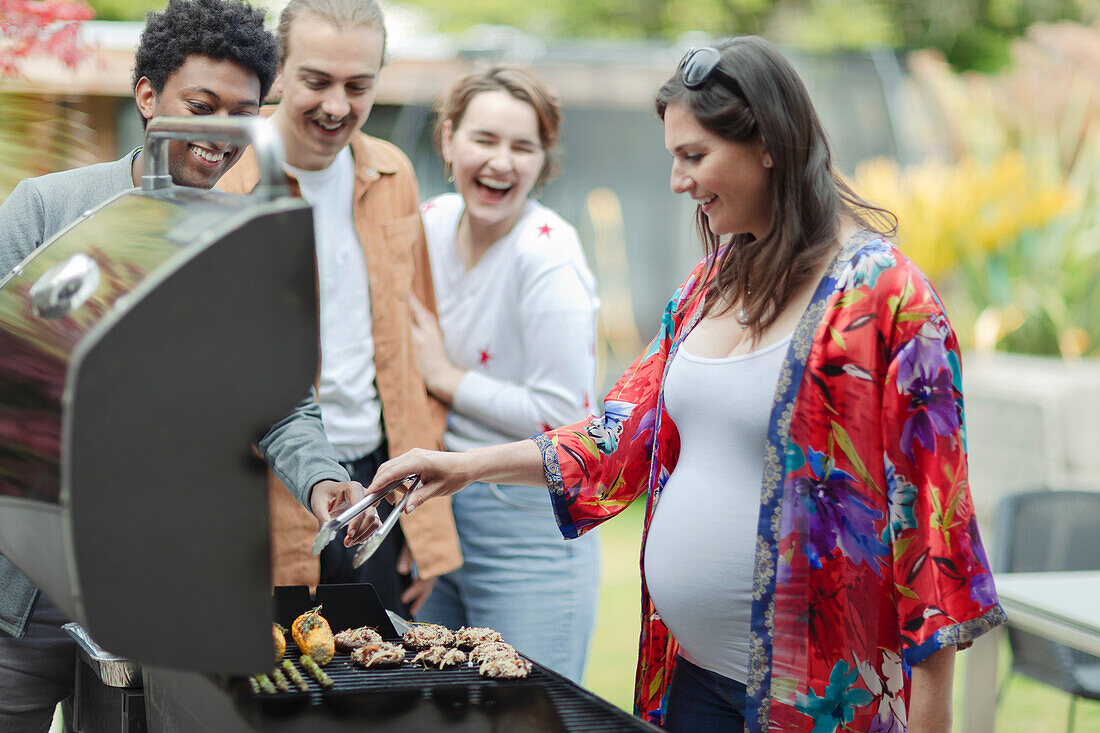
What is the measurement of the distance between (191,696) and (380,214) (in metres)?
1.30

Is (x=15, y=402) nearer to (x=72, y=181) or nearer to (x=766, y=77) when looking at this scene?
(x=72, y=181)

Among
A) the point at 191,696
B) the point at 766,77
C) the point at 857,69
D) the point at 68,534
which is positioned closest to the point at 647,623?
the point at 191,696

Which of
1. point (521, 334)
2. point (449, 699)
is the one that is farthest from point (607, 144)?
point (449, 699)

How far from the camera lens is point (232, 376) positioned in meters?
1.17

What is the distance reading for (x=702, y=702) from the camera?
1.76m

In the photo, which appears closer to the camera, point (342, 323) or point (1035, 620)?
point (342, 323)

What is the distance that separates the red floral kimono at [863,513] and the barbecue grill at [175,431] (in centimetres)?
35

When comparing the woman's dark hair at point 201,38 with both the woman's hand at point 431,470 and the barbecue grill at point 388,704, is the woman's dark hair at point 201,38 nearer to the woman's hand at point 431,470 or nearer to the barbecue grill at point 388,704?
the woman's hand at point 431,470

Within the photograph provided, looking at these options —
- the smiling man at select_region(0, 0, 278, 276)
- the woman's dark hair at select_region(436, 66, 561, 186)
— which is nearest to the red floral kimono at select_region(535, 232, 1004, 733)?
the smiling man at select_region(0, 0, 278, 276)

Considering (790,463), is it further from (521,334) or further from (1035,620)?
(1035,620)

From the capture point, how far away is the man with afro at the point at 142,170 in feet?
5.54

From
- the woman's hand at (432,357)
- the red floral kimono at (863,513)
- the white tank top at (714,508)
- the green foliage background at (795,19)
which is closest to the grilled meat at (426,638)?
the white tank top at (714,508)

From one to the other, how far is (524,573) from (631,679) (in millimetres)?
1781

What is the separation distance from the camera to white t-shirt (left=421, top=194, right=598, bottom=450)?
2.59 metres
